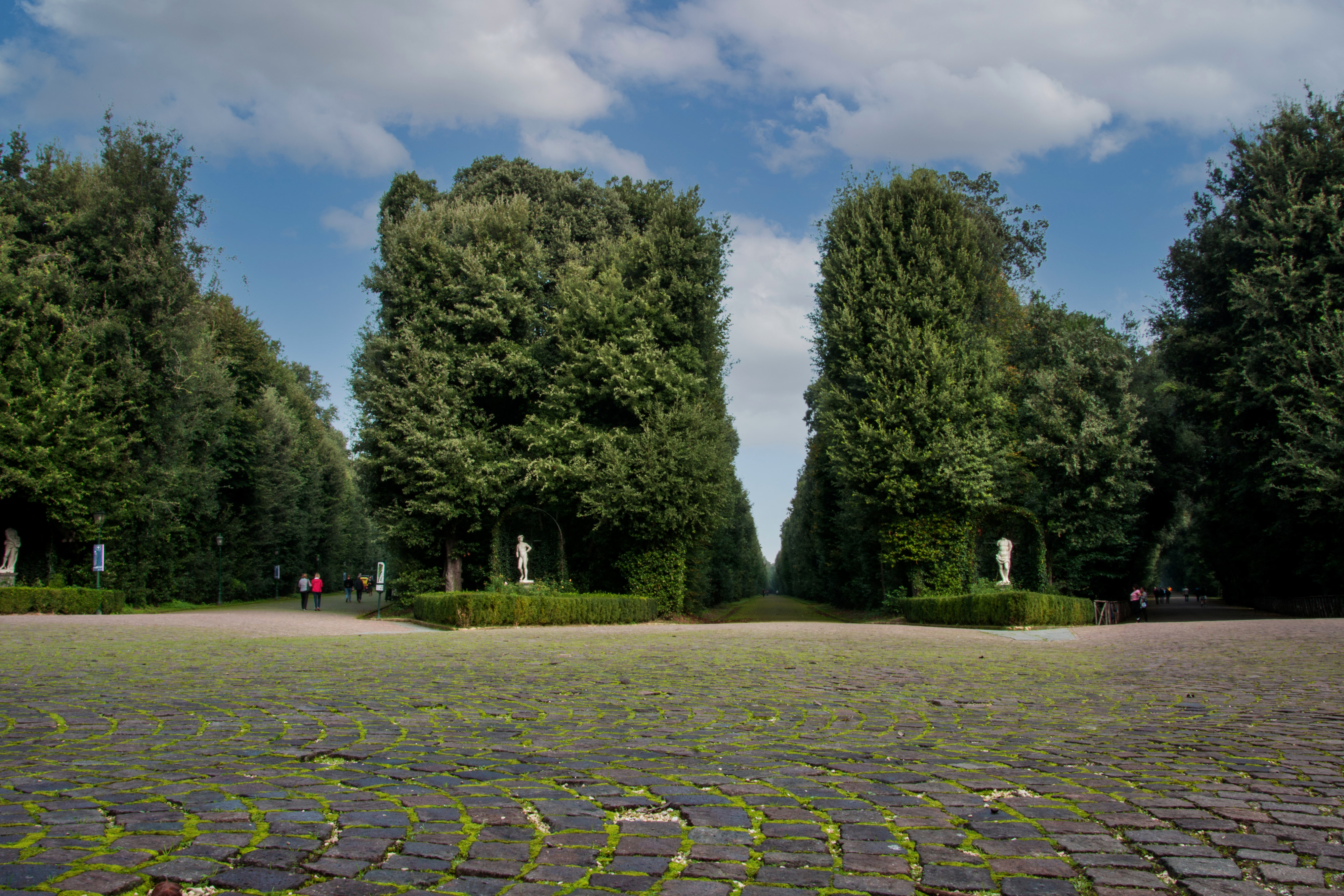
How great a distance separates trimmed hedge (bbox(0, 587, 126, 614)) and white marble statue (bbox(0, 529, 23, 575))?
2.86 m

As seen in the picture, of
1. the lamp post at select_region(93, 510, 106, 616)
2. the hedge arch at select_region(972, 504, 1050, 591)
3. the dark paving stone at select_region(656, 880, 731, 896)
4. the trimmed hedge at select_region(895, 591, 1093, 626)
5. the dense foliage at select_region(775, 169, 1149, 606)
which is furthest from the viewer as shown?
the hedge arch at select_region(972, 504, 1050, 591)

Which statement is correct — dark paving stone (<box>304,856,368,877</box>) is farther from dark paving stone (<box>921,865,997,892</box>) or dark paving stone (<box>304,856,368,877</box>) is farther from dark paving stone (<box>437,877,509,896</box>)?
dark paving stone (<box>921,865,997,892</box>)

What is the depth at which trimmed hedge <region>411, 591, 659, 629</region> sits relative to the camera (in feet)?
68.5

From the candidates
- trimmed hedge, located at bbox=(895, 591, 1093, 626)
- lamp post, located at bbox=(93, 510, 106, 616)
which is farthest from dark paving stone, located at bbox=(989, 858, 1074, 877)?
lamp post, located at bbox=(93, 510, 106, 616)

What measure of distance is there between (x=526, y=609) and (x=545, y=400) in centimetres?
905

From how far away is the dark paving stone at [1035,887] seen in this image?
8.32ft

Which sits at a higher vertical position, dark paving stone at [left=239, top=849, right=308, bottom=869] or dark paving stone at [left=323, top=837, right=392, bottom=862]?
dark paving stone at [left=239, top=849, right=308, bottom=869]

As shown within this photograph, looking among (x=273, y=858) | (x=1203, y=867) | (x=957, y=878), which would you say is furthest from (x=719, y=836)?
(x=1203, y=867)

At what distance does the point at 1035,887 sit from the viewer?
8.49 feet

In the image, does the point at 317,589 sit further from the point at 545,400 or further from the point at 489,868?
the point at 489,868

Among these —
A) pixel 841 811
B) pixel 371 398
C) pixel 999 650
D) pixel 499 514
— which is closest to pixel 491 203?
pixel 371 398

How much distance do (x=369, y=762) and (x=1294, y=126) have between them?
106 ft

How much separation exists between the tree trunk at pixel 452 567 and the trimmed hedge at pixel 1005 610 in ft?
52.1

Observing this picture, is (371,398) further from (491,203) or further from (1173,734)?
(1173,734)
